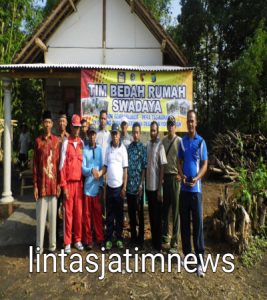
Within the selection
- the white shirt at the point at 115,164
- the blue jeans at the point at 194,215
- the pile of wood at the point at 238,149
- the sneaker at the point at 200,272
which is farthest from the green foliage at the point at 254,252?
the pile of wood at the point at 238,149

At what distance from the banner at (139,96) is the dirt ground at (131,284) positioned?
310 cm

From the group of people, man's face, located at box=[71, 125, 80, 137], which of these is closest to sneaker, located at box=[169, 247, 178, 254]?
the group of people

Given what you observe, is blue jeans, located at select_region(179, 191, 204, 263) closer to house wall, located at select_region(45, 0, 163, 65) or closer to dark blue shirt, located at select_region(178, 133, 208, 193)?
dark blue shirt, located at select_region(178, 133, 208, 193)

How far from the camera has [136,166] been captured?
538 centimetres

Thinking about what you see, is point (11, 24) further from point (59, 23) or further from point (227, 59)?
point (227, 59)

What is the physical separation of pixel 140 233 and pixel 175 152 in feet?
4.58

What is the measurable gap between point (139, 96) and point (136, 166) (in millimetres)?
2405

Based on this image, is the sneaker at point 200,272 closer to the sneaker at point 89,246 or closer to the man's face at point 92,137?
the sneaker at point 89,246

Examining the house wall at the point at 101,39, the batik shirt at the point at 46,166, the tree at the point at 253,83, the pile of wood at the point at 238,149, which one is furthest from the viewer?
the tree at the point at 253,83

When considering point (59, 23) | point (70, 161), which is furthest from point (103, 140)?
point (59, 23)

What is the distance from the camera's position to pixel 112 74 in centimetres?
730

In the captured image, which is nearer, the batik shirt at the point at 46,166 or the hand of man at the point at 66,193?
the batik shirt at the point at 46,166

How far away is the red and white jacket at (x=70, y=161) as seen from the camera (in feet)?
17.2

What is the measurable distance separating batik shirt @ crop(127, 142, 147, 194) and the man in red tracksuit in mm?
754
